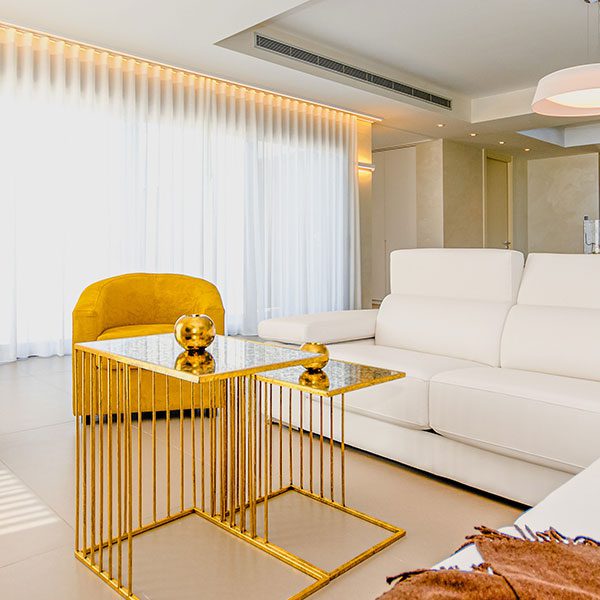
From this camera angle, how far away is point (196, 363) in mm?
1503

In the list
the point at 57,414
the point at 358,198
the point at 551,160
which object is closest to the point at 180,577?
the point at 57,414

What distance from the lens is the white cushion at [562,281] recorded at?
8.05 feet

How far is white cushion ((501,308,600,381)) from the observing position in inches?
89.3

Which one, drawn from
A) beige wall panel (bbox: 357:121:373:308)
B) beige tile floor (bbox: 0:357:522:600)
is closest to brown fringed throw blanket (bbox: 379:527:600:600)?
beige tile floor (bbox: 0:357:522:600)

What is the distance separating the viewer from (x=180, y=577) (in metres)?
1.58

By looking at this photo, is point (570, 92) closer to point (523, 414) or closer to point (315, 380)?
point (523, 414)

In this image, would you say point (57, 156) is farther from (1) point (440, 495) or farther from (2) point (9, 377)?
(1) point (440, 495)

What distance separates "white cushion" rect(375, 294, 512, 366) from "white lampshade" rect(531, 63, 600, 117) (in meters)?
1.43

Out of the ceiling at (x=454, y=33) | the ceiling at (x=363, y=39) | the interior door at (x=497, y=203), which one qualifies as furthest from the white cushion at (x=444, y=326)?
the interior door at (x=497, y=203)

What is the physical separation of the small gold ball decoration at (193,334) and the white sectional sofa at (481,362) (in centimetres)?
96

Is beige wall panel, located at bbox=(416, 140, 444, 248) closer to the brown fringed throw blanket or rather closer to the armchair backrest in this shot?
the armchair backrest

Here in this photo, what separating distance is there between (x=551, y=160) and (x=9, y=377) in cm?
915

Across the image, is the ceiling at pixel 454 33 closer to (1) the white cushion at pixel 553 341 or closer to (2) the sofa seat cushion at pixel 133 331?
(2) the sofa seat cushion at pixel 133 331

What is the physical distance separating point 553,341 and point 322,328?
106 cm
